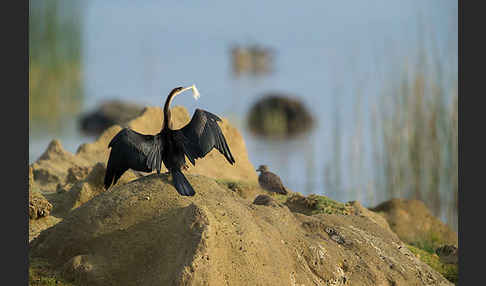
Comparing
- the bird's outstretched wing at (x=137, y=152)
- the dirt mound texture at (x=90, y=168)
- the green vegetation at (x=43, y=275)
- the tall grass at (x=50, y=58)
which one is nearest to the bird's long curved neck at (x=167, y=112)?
the bird's outstretched wing at (x=137, y=152)

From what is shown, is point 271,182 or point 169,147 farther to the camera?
point 271,182

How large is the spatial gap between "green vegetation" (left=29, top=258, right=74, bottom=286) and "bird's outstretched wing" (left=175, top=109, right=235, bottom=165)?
1277mm

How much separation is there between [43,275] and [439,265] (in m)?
4.23

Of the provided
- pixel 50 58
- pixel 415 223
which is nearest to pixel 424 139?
pixel 415 223

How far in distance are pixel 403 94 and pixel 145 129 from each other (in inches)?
142

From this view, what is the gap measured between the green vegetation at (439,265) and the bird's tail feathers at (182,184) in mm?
3050

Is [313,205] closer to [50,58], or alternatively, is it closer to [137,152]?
[137,152]

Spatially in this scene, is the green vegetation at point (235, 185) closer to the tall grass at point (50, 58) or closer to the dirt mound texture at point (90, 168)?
the dirt mound texture at point (90, 168)

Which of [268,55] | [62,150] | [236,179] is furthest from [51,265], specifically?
[268,55]

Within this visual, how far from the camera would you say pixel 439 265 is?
7.05m

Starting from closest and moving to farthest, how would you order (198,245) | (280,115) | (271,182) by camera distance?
(198,245) → (271,182) → (280,115)

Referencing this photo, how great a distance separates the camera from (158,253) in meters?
4.59

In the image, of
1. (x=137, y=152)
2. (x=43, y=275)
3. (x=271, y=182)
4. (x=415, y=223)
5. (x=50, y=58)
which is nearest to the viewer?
(x=43, y=275)

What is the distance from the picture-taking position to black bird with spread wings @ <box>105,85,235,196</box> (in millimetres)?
4863
